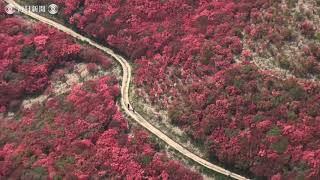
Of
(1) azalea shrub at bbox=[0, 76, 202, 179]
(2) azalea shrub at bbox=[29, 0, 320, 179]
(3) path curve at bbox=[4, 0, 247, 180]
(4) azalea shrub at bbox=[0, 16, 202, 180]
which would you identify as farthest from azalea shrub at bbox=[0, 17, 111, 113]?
(2) azalea shrub at bbox=[29, 0, 320, 179]

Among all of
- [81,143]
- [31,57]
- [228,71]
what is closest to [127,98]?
[81,143]

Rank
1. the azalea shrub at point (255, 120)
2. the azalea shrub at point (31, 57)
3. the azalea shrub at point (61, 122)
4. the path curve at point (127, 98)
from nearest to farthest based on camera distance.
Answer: the azalea shrub at point (255, 120)
the path curve at point (127, 98)
the azalea shrub at point (61, 122)
the azalea shrub at point (31, 57)

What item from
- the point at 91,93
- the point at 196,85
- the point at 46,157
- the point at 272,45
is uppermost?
the point at 272,45

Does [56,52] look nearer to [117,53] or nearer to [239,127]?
[117,53]

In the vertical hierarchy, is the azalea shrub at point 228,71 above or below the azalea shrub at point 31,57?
above

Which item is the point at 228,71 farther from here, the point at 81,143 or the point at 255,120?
the point at 81,143

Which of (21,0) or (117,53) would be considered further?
(21,0)

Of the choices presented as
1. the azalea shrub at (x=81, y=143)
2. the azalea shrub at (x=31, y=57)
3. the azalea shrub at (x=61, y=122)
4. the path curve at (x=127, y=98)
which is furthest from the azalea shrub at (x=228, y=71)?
the azalea shrub at (x=81, y=143)

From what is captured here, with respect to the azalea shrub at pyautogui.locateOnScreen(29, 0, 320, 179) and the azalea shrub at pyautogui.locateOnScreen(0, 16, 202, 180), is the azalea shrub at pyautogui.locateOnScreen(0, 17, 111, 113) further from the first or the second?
the azalea shrub at pyautogui.locateOnScreen(29, 0, 320, 179)

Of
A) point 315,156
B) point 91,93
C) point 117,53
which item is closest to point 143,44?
point 117,53

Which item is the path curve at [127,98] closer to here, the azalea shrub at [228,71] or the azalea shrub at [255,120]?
the azalea shrub at [228,71]

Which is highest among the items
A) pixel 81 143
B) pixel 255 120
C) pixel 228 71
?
pixel 228 71
